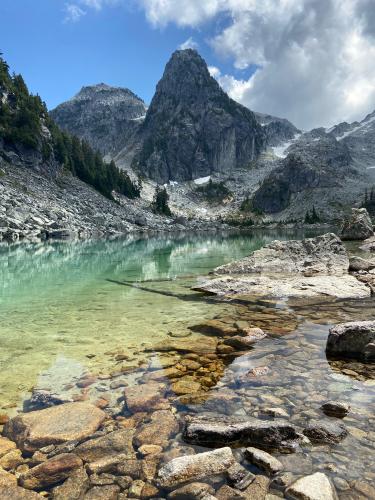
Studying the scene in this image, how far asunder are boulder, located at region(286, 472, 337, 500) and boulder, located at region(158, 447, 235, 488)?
3.23 ft

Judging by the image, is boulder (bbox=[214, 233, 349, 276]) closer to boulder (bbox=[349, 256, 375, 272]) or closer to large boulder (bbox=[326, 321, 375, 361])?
boulder (bbox=[349, 256, 375, 272])

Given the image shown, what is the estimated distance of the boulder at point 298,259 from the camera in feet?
83.7

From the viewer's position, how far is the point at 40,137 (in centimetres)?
12688

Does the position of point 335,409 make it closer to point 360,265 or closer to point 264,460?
point 264,460

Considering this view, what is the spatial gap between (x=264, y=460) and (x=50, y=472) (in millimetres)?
3228

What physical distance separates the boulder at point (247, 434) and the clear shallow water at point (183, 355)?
0.33 m

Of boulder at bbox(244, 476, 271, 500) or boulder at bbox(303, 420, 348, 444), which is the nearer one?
boulder at bbox(244, 476, 271, 500)

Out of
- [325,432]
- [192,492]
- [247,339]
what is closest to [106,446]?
[192,492]

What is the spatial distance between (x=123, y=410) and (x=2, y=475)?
2.50m

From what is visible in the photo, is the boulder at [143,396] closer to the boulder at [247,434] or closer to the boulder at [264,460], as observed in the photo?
the boulder at [247,434]

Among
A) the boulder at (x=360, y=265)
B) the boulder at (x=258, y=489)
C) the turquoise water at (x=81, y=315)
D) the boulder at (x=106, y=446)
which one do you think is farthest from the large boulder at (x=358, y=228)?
the boulder at (x=258, y=489)

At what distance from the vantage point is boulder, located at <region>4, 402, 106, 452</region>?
6543mm

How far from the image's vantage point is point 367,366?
949cm

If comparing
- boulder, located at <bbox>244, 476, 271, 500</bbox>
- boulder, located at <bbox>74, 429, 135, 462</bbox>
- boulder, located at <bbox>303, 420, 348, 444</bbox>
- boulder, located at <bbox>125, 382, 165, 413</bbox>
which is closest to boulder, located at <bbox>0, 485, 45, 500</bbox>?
boulder, located at <bbox>74, 429, 135, 462</bbox>
